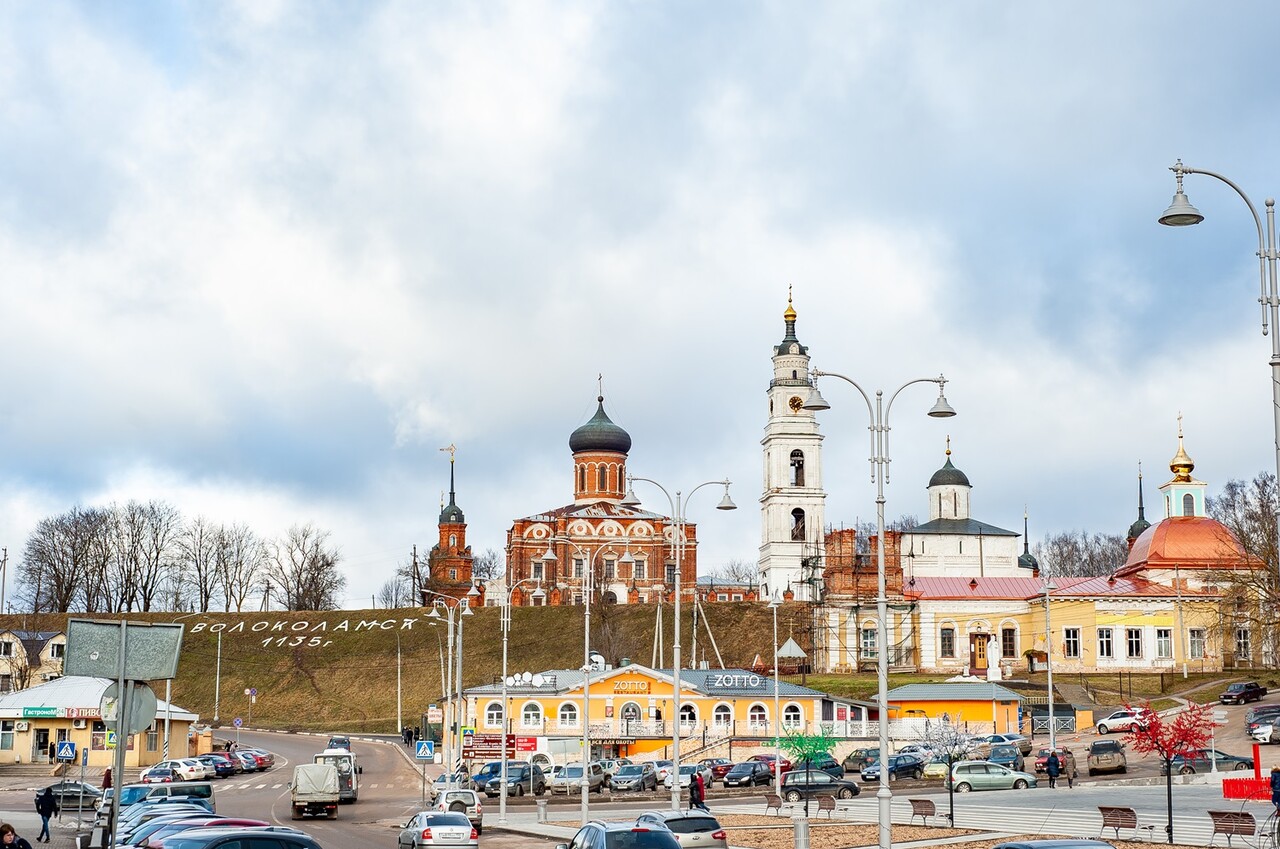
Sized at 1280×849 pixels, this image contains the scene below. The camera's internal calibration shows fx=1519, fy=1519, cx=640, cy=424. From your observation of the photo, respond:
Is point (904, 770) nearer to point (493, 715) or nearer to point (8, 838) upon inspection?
point (493, 715)

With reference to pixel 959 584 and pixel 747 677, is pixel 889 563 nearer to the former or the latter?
pixel 959 584

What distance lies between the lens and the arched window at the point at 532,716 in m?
80.5

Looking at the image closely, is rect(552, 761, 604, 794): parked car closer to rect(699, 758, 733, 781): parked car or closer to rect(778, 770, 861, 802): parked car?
rect(699, 758, 733, 781): parked car

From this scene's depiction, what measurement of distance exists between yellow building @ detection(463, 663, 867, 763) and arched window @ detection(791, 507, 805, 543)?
4460 centimetres

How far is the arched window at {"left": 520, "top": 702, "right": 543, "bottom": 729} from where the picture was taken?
80500 millimetres

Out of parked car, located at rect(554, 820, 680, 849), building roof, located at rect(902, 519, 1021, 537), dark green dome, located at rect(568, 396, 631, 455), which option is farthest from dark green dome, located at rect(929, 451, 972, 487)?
parked car, located at rect(554, 820, 680, 849)

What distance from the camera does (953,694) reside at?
80812 millimetres

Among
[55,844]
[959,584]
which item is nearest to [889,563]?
[959,584]

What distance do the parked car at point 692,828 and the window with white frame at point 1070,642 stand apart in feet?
253

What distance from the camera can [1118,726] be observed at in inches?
2881

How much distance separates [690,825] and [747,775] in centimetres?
3310

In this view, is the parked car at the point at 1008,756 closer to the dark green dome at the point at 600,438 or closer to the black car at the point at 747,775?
the black car at the point at 747,775

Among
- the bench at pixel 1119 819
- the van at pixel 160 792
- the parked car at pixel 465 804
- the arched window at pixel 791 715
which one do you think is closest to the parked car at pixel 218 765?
the van at pixel 160 792

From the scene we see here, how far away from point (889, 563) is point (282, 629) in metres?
55.8
